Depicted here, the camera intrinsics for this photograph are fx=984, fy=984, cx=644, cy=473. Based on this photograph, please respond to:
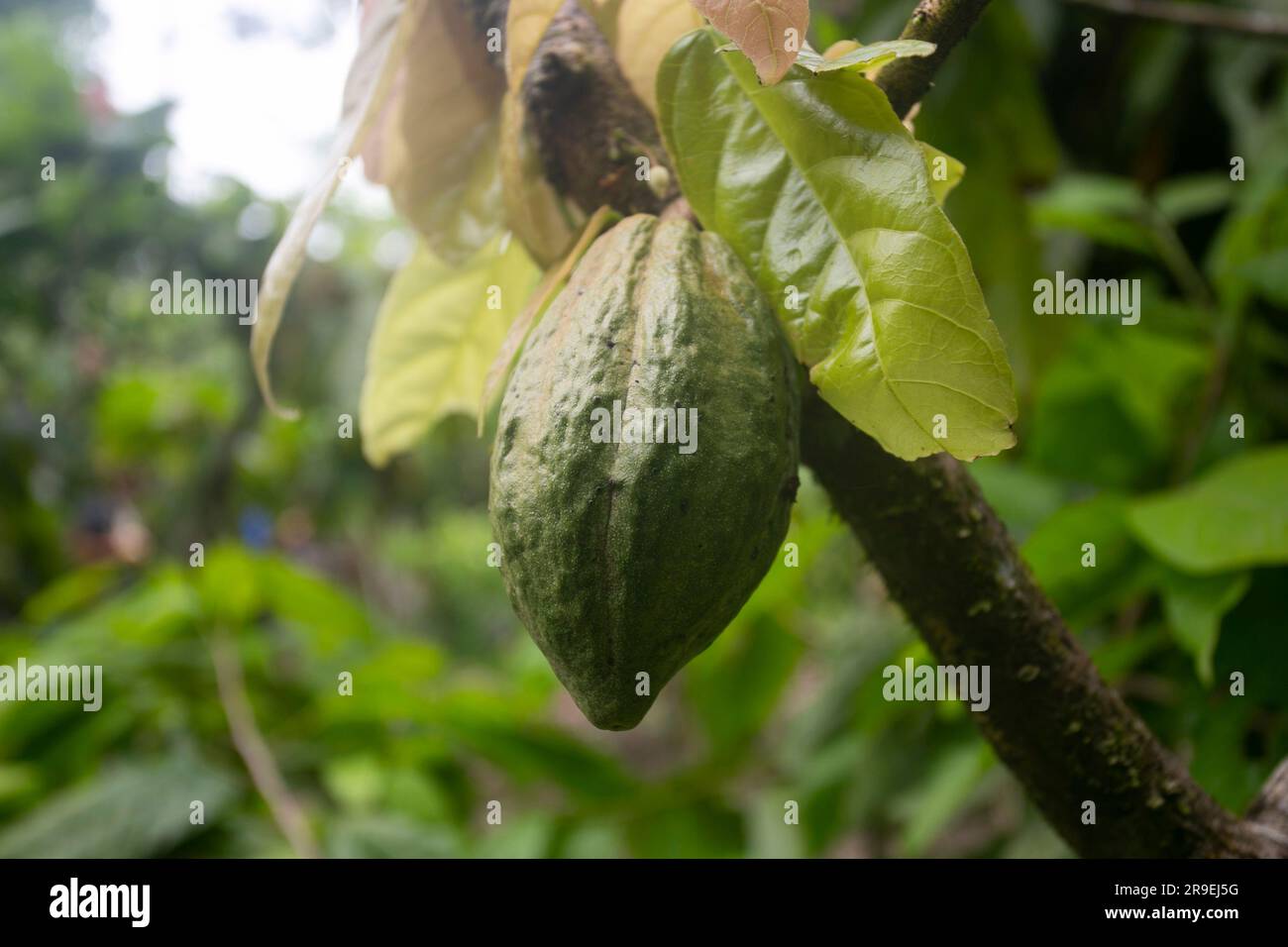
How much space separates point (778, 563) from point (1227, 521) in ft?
0.99

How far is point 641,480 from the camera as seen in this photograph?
0.31m

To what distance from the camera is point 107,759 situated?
1413mm

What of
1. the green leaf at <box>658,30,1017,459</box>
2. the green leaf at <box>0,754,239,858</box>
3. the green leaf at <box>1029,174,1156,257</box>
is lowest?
the green leaf at <box>0,754,239,858</box>

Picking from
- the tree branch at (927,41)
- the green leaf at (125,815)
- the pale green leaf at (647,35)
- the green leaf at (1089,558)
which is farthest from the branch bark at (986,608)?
the green leaf at (125,815)

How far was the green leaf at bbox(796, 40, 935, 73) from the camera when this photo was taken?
0.31 metres

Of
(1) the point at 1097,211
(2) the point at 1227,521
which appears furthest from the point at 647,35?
(1) the point at 1097,211

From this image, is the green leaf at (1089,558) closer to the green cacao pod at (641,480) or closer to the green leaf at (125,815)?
the green cacao pod at (641,480)

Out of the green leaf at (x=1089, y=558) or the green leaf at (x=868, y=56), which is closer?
the green leaf at (x=868, y=56)

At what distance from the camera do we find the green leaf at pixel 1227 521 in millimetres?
627

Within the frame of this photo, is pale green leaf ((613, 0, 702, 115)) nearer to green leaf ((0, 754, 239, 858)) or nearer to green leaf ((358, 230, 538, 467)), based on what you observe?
green leaf ((358, 230, 538, 467))

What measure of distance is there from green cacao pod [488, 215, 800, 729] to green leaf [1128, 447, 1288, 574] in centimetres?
43

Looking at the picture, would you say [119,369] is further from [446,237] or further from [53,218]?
[446,237]

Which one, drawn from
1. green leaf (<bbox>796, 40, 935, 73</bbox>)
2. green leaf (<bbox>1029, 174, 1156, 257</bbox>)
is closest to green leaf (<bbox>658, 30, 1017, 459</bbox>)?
green leaf (<bbox>796, 40, 935, 73</bbox>)

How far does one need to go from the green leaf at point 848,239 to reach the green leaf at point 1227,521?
0.40m
